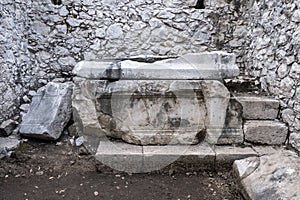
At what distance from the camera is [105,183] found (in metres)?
1.98

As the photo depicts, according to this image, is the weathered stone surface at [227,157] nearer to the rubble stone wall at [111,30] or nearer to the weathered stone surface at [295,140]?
the weathered stone surface at [295,140]

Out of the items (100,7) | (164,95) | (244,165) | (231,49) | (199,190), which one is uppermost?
(100,7)

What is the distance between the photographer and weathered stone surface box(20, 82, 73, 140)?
2.41m

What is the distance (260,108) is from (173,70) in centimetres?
74

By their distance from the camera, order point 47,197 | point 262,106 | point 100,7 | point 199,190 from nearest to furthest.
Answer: point 47,197 → point 199,190 → point 262,106 → point 100,7

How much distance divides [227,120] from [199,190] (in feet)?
1.98

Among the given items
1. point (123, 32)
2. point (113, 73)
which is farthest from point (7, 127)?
point (123, 32)

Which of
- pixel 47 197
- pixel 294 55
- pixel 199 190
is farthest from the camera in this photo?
pixel 294 55

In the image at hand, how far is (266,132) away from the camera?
224 centimetres

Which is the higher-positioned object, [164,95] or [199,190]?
[164,95]

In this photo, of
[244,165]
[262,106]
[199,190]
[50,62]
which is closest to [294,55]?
[262,106]

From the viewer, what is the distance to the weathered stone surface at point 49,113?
2.41 m

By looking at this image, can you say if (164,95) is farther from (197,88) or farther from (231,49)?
(231,49)

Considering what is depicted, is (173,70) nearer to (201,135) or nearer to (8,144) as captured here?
(201,135)
